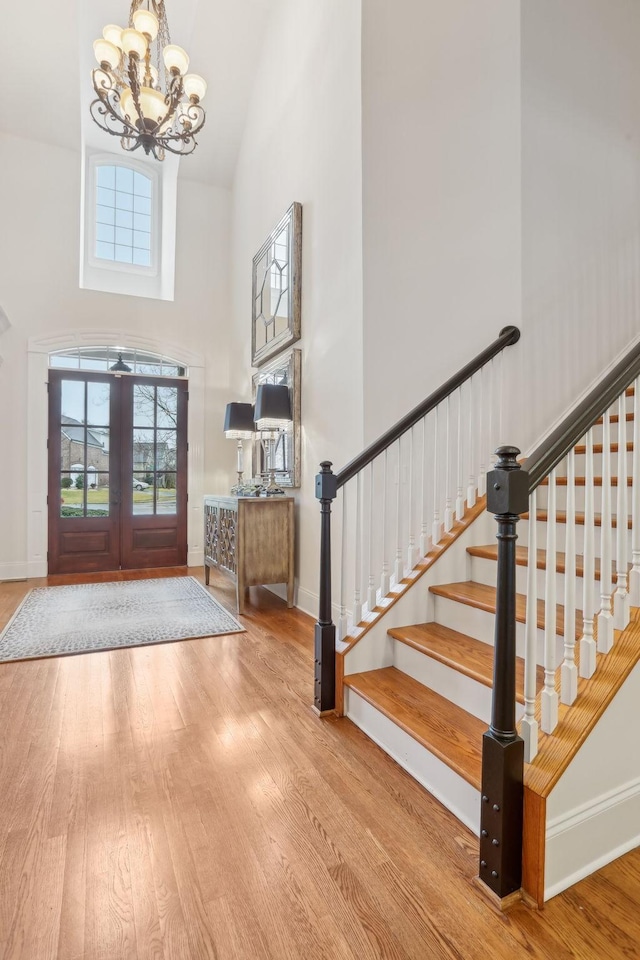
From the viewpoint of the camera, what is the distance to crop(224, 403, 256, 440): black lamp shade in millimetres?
4734

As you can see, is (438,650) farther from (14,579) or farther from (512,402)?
(14,579)

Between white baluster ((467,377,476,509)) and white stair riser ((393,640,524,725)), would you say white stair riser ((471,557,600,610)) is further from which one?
white stair riser ((393,640,524,725))

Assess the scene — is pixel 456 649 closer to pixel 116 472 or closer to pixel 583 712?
pixel 583 712

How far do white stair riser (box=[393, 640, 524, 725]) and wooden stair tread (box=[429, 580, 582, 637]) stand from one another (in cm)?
31

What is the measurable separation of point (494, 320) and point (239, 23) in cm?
434

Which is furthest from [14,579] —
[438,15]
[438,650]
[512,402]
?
[438,15]

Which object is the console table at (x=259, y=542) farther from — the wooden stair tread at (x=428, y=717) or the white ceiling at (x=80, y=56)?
the white ceiling at (x=80, y=56)

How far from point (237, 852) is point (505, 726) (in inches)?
34.9

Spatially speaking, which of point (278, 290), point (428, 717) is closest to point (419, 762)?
point (428, 717)

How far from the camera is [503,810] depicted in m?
1.30

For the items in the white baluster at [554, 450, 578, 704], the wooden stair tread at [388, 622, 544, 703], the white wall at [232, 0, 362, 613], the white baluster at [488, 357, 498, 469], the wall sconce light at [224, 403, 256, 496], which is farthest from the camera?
the wall sconce light at [224, 403, 256, 496]

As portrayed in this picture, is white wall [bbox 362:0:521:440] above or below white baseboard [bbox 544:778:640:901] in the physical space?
above

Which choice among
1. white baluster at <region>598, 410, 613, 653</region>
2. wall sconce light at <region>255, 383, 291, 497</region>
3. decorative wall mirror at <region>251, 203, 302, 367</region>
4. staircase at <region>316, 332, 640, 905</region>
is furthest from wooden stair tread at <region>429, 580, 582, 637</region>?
decorative wall mirror at <region>251, 203, 302, 367</region>

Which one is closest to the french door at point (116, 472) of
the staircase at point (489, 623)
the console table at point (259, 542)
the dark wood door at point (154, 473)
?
the dark wood door at point (154, 473)
